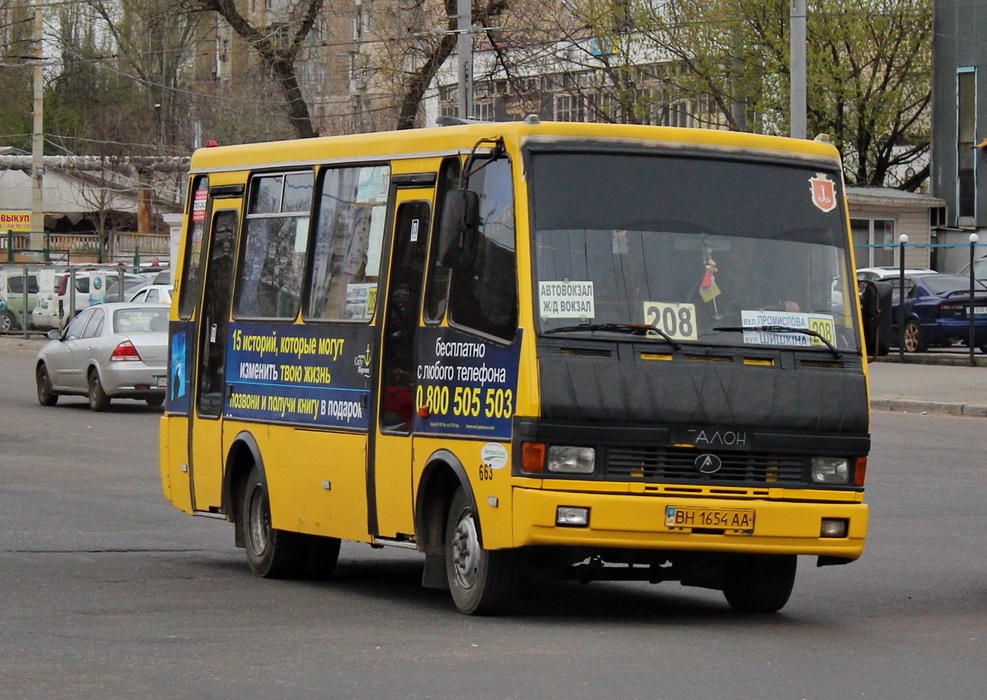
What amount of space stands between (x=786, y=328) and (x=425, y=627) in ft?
7.71

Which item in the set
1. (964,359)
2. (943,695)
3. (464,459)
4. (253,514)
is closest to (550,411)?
(464,459)

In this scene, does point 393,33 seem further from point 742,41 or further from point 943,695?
point 943,695

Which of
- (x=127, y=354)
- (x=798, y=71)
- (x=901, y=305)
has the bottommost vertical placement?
(x=127, y=354)

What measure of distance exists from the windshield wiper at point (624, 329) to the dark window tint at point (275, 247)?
278cm

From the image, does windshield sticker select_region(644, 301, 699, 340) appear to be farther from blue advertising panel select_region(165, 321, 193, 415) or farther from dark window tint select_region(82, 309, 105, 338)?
dark window tint select_region(82, 309, 105, 338)

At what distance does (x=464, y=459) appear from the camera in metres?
9.27

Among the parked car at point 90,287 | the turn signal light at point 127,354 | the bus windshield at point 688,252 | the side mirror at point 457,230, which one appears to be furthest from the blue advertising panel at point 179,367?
the parked car at point 90,287

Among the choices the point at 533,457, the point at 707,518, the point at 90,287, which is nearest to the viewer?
the point at 533,457

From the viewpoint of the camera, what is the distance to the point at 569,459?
28.9ft

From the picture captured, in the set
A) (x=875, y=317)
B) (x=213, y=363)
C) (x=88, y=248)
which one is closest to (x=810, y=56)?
(x=88, y=248)

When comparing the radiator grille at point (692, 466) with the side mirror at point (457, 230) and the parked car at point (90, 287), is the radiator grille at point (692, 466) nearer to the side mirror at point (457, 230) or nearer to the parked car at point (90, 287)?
the side mirror at point (457, 230)

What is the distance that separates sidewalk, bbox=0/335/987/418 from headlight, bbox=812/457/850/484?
1613 cm

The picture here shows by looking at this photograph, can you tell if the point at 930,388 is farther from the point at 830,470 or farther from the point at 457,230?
the point at 457,230

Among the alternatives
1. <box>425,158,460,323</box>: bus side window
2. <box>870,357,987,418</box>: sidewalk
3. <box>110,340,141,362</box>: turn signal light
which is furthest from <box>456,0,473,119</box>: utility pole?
<box>425,158,460,323</box>: bus side window
